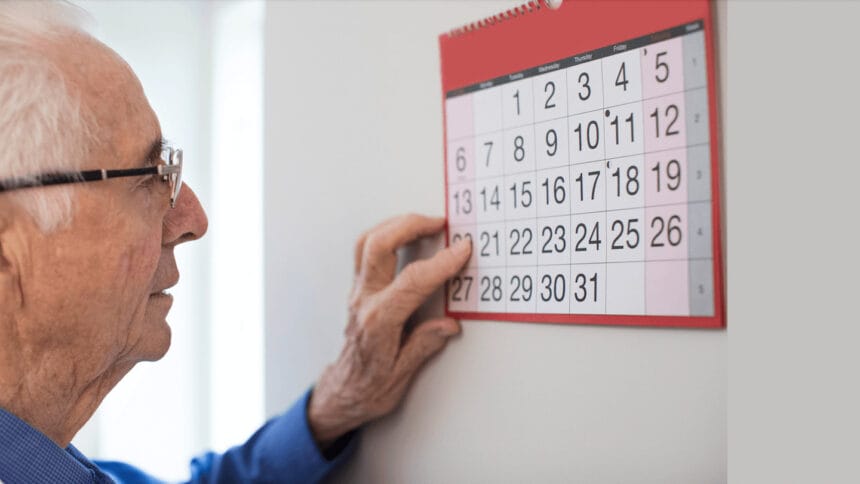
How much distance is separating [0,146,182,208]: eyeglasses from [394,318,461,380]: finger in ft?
1.19

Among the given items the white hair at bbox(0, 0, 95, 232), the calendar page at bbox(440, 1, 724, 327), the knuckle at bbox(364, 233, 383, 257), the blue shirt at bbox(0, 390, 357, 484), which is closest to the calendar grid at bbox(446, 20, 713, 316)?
the calendar page at bbox(440, 1, 724, 327)

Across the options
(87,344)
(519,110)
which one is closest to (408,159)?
(519,110)

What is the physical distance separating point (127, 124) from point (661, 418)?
2.25ft

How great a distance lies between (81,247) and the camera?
78 centimetres

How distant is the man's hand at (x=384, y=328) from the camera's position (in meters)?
0.93

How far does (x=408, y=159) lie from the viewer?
1.00 m

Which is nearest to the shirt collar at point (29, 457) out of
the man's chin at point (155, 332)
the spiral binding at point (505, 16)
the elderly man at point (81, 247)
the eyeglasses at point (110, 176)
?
the elderly man at point (81, 247)

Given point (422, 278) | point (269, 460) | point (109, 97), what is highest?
point (109, 97)

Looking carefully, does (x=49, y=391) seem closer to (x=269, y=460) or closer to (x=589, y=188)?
(x=269, y=460)

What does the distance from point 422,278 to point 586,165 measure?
268 mm

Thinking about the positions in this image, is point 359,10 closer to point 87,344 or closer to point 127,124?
point 127,124

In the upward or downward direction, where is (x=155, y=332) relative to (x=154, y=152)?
downward

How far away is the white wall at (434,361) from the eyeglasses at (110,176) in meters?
0.29

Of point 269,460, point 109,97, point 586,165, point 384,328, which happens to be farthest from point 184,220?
point 586,165
